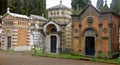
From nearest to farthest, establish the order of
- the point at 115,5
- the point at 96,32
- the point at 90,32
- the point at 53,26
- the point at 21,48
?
the point at 96,32 < the point at 90,32 < the point at 53,26 < the point at 21,48 < the point at 115,5

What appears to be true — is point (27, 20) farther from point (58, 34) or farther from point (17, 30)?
point (58, 34)

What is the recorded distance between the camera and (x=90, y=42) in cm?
2525

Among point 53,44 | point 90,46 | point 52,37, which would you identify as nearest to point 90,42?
point 90,46

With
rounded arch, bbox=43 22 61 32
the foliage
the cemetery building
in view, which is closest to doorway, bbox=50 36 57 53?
rounded arch, bbox=43 22 61 32

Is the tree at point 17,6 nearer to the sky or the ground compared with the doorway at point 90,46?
nearer to the sky

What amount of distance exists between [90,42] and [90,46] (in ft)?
1.54

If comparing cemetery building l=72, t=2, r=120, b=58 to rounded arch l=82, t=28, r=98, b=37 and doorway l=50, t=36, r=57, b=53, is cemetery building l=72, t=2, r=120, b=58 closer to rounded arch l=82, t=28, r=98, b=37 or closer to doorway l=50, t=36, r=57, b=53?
rounded arch l=82, t=28, r=98, b=37

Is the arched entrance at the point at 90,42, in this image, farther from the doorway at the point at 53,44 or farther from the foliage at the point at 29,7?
the foliage at the point at 29,7

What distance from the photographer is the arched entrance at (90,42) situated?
81.9 feet

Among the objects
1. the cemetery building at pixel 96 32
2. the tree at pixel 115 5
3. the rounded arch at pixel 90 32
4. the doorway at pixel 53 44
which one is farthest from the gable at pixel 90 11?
the tree at pixel 115 5

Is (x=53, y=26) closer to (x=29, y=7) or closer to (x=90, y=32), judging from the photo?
(x=90, y=32)

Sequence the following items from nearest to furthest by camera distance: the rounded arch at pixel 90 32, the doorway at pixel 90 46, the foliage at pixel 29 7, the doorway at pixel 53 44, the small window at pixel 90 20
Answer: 1. the rounded arch at pixel 90 32
2. the small window at pixel 90 20
3. the doorway at pixel 90 46
4. the doorway at pixel 53 44
5. the foliage at pixel 29 7

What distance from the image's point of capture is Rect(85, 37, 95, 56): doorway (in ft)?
82.2

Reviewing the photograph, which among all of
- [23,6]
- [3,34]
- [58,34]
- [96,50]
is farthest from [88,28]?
[23,6]
